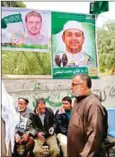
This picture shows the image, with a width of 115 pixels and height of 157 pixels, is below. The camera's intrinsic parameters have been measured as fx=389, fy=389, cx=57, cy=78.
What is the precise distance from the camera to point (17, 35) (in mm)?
5359

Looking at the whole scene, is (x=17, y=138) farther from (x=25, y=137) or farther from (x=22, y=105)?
(x=22, y=105)

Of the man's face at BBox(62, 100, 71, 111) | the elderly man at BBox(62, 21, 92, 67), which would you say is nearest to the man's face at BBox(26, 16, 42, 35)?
the elderly man at BBox(62, 21, 92, 67)

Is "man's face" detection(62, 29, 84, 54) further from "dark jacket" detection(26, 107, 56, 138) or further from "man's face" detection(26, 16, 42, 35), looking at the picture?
"dark jacket" detection(26, 107, 56, 138)

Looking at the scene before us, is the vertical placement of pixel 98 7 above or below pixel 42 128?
above

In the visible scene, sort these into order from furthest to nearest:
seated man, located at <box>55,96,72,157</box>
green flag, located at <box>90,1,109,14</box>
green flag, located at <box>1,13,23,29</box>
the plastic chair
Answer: the plastic chair
green flag, located at <box>90,1,109,14</box>
seated man, located at <box>55,96,72,157</box>
green flag, located at <box>1,13,23,29</box>

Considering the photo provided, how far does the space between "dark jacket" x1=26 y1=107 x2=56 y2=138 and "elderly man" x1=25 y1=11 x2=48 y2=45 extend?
99 cm

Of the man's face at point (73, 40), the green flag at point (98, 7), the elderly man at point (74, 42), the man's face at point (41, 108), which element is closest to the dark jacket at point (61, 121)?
the man's face at point (41, 108)

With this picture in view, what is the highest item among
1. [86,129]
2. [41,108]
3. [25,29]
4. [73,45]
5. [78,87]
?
[25,29]

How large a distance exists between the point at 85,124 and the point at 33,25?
1.90 meters

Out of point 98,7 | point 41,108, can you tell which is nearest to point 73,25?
→ point 98,7

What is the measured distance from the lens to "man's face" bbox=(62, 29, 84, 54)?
580 centimetres

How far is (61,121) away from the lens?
5730mm

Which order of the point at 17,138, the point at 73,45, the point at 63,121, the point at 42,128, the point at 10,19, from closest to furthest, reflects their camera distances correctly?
the point at 10,19
the point at 17,138
the point at 42,128
the point at 63,121
the point at 73,45

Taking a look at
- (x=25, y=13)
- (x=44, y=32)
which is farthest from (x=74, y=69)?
(x=25, y=13)
